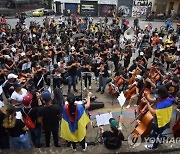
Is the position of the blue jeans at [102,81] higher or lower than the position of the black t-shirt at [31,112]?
lower

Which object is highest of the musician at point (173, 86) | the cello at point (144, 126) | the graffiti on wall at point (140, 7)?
the graffiti on wall at point (140, 7)

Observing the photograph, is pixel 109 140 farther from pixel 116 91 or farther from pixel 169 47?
pixel 169 47

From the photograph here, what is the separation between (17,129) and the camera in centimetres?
511

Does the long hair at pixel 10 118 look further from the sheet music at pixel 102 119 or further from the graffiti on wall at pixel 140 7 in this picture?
the graffiti on wall at pixel 140 7

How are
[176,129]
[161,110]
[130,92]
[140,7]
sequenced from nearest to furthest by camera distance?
[161,110]
[176,129]
[130,92]
[140,7]

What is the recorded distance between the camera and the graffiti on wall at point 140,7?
36531 millimetres

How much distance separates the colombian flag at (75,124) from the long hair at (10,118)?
1.04 m

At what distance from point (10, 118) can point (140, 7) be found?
1399 inches

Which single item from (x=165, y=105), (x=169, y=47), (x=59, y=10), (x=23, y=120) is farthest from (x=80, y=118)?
(x=59, y=10)

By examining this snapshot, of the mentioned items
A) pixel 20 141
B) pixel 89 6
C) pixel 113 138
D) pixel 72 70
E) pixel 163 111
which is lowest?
pixel 20 141

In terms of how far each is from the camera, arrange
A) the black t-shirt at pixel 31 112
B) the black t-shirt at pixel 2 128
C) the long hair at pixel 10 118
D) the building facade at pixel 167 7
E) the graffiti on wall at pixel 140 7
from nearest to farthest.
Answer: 1. the long hair at pixel 10 118
2. the black t-shirt at pixel 2 128
3. the black t-shirt at pixel 31 112
4. the building facade at pixel 167 7
5. the graffiti on wall at pixel 140 7

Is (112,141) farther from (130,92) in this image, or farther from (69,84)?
(69,84)

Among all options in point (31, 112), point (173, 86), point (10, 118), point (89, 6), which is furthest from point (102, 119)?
point (89, 6)

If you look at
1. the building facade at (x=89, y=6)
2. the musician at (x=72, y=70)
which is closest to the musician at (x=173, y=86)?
the musician at (x=72, y=70)
